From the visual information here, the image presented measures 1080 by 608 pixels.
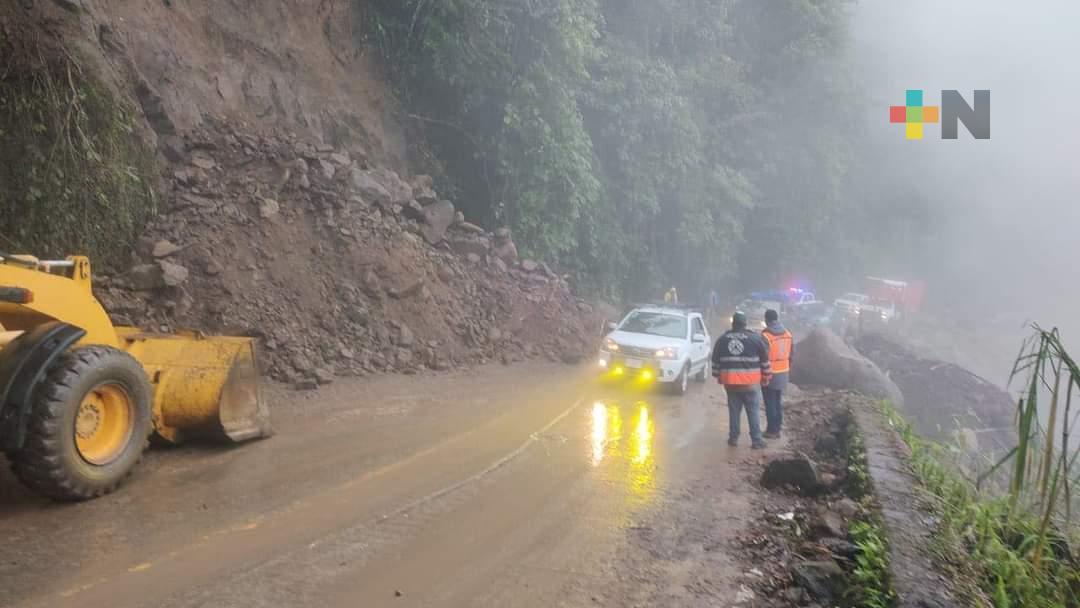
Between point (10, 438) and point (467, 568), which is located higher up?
point (10, 438)

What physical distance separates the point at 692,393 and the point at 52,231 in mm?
11096

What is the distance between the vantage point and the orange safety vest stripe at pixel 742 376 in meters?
10.4

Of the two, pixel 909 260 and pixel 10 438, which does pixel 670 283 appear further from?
pixel 909 260

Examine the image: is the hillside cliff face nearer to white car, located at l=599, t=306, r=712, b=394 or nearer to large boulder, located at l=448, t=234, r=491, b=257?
large boulder, located at l=448, t=234, r=491, b=257

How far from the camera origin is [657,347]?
47.3 feet

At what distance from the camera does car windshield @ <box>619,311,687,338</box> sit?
15.2 m

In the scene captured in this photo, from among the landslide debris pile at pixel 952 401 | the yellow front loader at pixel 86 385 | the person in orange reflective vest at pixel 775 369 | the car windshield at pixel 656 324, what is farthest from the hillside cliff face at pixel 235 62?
the landslide debris pile at pixel 952 401

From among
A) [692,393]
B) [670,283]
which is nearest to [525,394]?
[692,393]

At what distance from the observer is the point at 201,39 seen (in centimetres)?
1553

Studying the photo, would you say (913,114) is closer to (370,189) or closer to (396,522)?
(370,189)

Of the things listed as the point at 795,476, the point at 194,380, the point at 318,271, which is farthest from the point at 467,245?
the point at 795,476

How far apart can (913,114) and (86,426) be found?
48.7 m

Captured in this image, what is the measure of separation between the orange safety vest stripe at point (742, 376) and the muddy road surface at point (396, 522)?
0.90 m

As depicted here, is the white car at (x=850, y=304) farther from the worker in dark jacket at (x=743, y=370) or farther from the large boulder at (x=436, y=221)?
the worker in dark jacket at (x=743, y=370)
